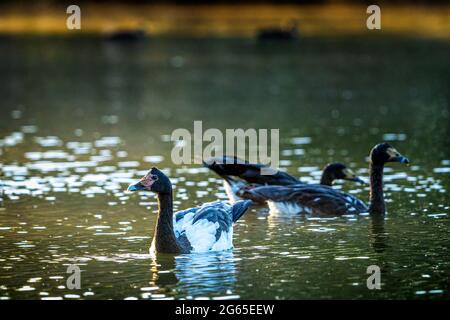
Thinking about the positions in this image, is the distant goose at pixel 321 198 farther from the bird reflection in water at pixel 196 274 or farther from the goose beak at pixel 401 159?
the bird reflection in water at pixel 196 274

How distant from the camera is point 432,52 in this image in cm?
4425

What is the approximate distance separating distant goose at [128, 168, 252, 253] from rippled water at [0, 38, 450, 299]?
0.18 meters

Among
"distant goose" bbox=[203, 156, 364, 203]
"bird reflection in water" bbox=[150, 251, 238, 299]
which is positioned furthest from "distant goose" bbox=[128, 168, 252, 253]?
"distant goose" bbox=[203, 156, 364, 203]

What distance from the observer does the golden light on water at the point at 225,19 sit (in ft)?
188

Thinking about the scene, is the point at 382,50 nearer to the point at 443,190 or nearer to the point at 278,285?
the point at 443,190

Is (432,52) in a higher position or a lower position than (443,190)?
higher

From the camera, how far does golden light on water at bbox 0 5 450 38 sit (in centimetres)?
5741

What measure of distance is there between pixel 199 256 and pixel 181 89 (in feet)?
70.0

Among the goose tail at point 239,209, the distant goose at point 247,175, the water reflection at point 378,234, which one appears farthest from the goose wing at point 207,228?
the distant goose at point 247,175

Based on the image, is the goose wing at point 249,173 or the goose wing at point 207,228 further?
the goose wing at point 249,173

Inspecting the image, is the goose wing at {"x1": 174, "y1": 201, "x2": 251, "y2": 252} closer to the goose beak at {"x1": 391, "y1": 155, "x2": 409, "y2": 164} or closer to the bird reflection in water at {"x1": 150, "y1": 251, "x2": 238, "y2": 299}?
the bird reflection in water at {"x1": 150, "y1": 251, "x2": 238, "y2": 299}

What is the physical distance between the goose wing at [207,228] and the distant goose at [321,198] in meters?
2.26
